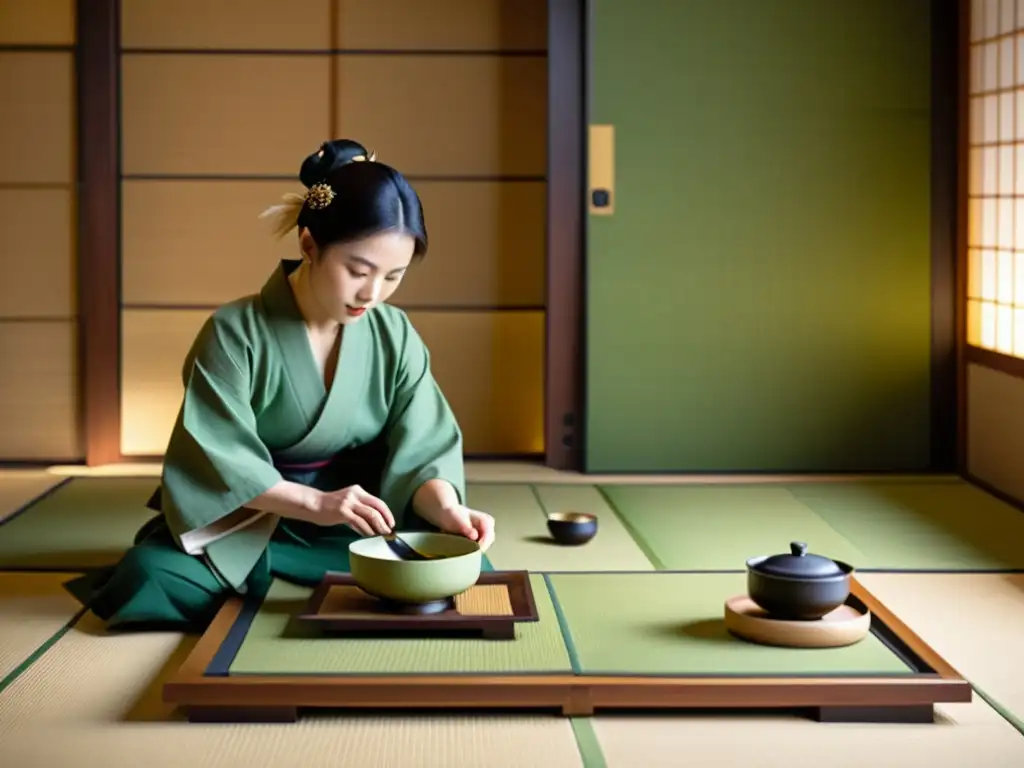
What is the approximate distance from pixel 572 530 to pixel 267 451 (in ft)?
3.84

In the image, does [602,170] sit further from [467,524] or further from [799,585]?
[799,585]

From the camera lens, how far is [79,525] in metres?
4.58

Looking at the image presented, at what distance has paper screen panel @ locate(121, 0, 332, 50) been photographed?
18.7 ft

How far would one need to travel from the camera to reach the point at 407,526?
11.7 feet

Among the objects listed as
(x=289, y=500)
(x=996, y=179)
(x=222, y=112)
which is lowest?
(x=289, y=500)

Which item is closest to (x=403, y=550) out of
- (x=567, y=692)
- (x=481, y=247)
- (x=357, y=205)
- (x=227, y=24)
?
(x=567, y=692)

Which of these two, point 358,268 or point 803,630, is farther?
point 358,268

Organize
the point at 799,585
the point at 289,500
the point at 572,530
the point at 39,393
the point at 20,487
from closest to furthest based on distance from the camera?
the point at 799,585
the point at 289,500
the point at 572,530
the point at 20,487
the point at 39,393

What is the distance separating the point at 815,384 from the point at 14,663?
133 inches

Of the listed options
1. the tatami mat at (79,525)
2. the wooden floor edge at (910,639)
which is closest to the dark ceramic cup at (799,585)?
the wooden floor edge at (910,639)

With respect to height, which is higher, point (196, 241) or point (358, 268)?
point (196, 241)

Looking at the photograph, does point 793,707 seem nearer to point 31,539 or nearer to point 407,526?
point 407,526

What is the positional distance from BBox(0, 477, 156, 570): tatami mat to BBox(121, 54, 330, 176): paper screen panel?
48.5 inches

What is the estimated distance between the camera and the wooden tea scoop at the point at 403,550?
3.24 meters
